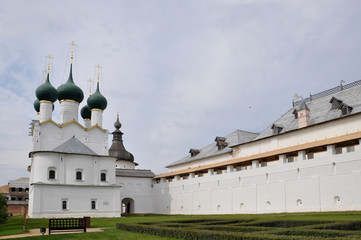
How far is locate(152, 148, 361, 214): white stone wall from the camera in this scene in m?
20.0

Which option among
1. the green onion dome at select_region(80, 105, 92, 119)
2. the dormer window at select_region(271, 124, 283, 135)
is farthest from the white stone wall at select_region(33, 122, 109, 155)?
the dormer window at select_region(271, 124, 283, 135)

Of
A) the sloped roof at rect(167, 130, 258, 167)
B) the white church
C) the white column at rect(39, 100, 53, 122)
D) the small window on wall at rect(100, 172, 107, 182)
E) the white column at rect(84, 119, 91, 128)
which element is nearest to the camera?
the white church

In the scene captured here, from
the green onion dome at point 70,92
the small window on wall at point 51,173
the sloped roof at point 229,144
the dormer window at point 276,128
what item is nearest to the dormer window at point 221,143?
the sloped roof at point 229,144

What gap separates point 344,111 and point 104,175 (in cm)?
2323

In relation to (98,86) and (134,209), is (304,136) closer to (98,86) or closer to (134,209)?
(134,209)

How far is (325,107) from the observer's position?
28000mm

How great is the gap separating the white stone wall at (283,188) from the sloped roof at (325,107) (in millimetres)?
5108

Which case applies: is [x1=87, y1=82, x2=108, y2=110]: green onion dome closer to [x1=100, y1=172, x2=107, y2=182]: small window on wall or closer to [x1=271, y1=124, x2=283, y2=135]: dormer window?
[x1=100, y1=172, x2=107, y2=182]: small window on wall

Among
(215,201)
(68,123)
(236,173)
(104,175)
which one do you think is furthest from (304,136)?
(68,123)

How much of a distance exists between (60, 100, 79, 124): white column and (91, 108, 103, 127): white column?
7.67ft

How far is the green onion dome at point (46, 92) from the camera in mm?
37406

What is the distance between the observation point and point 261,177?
25.7 metres

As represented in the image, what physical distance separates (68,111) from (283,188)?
25262 mm

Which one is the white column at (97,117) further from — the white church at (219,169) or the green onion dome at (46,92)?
the green onion dome at (46,92)
